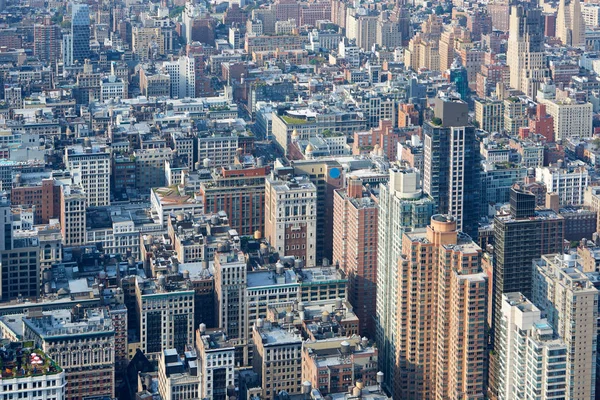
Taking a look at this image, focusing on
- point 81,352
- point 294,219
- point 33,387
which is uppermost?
point 294,219

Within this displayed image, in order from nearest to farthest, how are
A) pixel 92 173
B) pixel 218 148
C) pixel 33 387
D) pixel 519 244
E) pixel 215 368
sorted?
pixel 33 387 → pixel 215 368 → pixel 519 244 → pixel 92 173 → pixel 218 148

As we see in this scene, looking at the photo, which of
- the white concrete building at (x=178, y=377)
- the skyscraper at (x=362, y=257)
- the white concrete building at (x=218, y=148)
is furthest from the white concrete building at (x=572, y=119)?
the white concrete building at (x=178, y=377)

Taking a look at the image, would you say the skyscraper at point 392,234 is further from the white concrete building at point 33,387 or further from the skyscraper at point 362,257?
the white concrete building at point 33,387

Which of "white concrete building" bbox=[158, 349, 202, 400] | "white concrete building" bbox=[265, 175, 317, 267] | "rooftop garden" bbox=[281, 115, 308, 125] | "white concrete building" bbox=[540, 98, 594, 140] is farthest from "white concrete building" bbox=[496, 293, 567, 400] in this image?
"white concrete building" bbox=[540, 98, 594, 140]

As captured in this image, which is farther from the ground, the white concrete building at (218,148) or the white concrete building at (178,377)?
the white concrete building at (218,148)

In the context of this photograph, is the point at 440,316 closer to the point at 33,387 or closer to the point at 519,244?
the point at 519,244

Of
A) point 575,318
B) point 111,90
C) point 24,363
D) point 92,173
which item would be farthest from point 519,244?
point 111,90

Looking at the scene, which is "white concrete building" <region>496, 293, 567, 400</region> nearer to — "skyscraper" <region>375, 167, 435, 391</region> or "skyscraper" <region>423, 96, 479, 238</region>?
"skyscraper" <region>375, 167, 435, 391</region>
